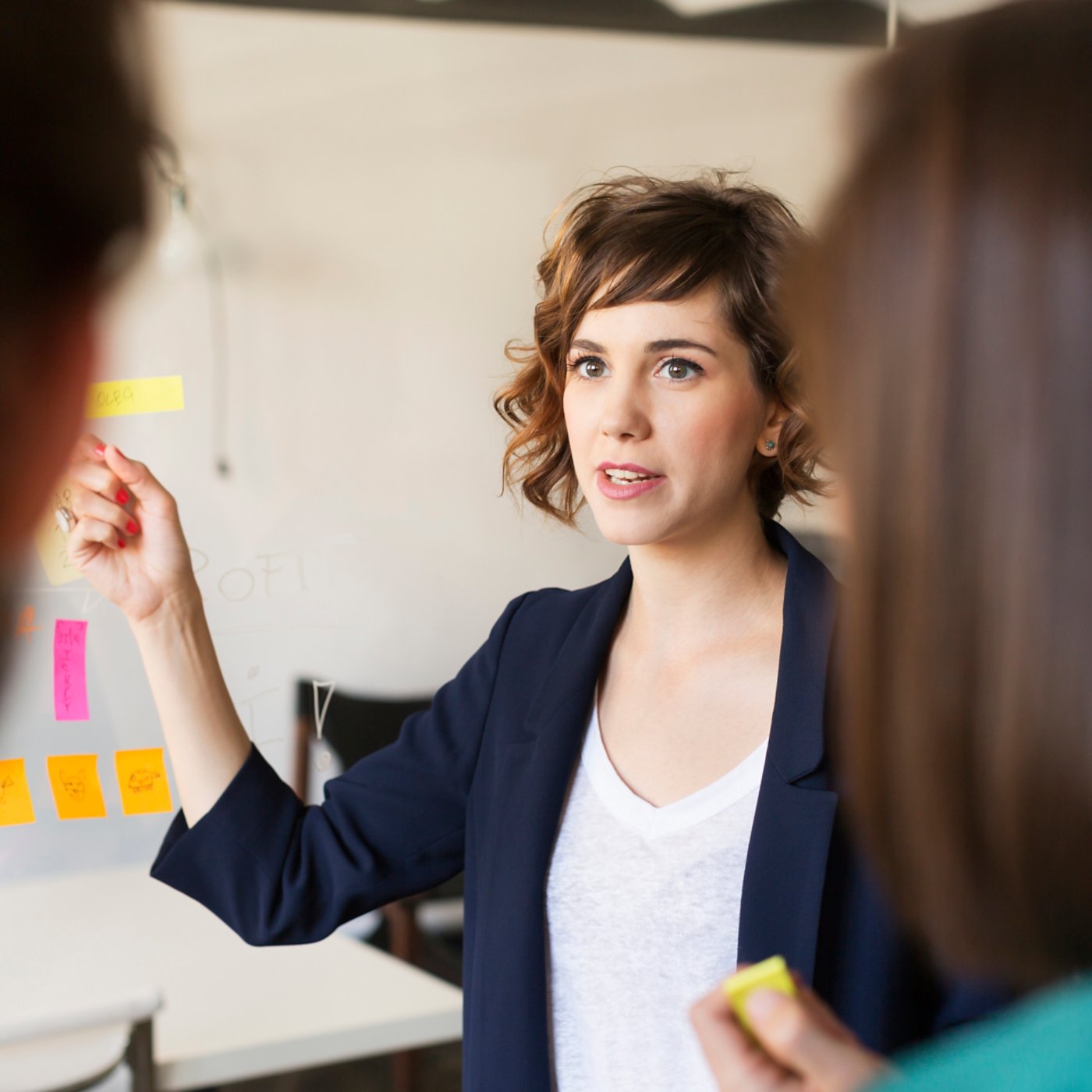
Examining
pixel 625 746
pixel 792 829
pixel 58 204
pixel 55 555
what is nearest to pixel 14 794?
pixel 55 555

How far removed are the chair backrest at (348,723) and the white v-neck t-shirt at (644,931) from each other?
2.12ft

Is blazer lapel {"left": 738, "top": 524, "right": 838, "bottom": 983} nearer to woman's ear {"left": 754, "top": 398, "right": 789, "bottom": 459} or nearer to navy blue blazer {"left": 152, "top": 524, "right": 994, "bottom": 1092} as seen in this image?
navy blue blazer {"left": 152, "top": 524, "right": 994, "bottom": 1092}

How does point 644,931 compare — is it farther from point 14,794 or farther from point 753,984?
point 14,794

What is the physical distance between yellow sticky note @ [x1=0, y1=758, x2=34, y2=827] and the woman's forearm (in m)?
0.50

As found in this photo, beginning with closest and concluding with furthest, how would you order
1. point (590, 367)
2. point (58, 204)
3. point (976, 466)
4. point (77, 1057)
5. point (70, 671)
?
1. point (58, 204)
2. point (976, 466)
3. point (590, 367)
4. point (77, 1057)
5. point (70, 671)

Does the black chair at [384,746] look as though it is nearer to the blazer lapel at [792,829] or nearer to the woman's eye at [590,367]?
the woman's eye at [590,367]

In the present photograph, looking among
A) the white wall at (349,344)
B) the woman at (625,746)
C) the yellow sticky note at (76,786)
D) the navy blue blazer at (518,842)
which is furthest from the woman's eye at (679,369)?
the yellow sticky note at (76,786)

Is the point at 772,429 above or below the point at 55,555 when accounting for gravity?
above

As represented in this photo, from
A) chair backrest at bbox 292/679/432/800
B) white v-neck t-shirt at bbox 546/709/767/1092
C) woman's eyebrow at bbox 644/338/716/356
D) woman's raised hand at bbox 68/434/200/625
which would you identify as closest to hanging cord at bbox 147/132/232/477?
chair backrest at bbox 292/679/432/800

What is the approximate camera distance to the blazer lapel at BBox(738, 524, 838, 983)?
3.82 ft

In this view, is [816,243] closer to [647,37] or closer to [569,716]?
[569,716]

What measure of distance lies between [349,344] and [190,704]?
2.50ft

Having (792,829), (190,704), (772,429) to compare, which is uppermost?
(772,429)

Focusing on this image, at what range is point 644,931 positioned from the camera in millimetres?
→ 1227
